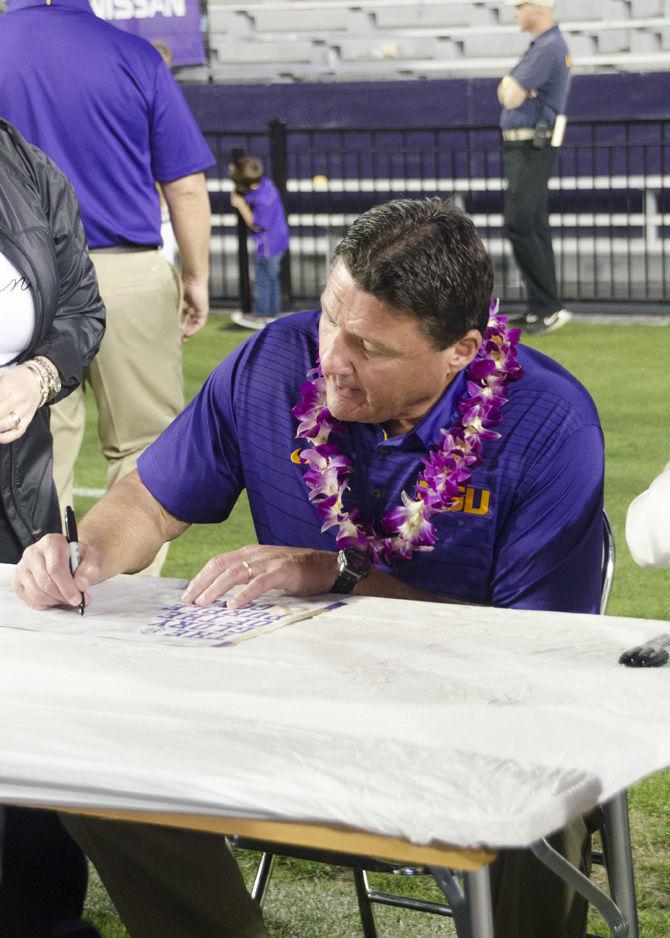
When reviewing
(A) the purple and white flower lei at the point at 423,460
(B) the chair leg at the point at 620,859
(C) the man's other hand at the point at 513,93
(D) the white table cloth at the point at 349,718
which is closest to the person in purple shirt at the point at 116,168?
(A) the purple and white flower lei at the point at 423,460

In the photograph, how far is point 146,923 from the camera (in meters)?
2.08

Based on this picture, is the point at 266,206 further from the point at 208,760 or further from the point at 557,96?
the point at 208,760

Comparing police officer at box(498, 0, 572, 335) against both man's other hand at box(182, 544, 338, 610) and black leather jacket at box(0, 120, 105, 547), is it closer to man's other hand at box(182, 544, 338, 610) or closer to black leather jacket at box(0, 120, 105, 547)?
black leather jacket at box(0, 120, 105, 547)

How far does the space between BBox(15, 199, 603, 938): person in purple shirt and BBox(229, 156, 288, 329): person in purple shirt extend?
812 cm

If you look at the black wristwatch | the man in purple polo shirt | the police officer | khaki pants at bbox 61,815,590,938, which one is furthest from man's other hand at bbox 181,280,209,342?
the police officer

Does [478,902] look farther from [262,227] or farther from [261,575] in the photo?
[262,227]

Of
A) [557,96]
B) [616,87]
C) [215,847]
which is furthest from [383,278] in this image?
[616,87]

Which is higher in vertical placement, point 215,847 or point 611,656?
point 611,656

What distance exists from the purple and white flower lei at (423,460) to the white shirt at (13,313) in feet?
2.26

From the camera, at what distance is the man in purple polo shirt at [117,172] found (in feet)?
14.5

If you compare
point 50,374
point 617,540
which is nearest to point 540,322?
point 617,540

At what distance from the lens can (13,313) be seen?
2.96 meters

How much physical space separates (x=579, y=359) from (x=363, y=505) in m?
6.63

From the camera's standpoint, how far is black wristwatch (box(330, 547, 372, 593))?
2.38 metres
